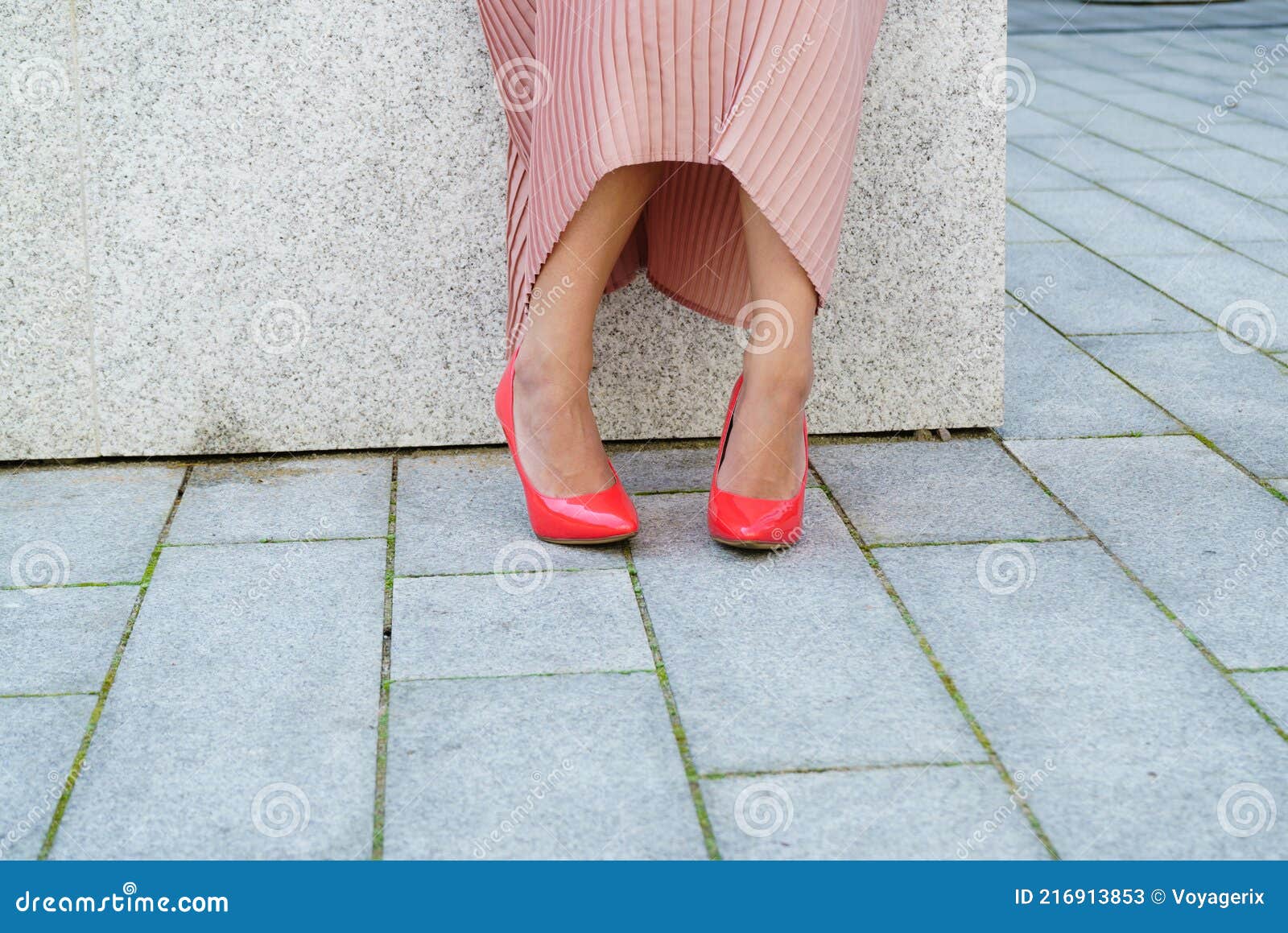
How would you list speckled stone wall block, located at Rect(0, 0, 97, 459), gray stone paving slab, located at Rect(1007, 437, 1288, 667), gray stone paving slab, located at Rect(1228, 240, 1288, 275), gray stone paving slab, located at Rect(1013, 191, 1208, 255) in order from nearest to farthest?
gray stone paving slab, located at Rect(1007, 437, 1288, 667) → speckled stone wall block, located at Rect(0, 0, 97, 459) → gray stone paving slab, located at Rect(1228, 240, 1288, 275) → gray stone paving slab, located at Rect(1013, 191, 1208, 255)

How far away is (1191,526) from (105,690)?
1710 millimetres

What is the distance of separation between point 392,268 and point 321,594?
747mm

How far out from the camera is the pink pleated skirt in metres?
2.23

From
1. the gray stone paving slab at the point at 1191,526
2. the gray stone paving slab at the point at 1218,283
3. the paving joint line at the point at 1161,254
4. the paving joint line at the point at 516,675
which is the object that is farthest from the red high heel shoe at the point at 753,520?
the gray stone paving slab at the point at 1218,283

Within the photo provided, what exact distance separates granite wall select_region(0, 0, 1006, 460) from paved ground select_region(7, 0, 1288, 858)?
104 mm

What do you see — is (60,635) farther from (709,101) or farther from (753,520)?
(709,101)

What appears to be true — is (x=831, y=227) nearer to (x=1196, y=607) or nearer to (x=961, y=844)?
(x=1196, y=607)

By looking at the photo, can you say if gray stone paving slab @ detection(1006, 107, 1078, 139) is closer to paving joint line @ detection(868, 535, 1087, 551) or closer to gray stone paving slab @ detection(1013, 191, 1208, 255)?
gray stone paving slab @ detection(1013, 191, 1208, 255)

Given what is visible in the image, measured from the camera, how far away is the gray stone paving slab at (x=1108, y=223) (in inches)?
165

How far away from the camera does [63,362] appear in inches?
109

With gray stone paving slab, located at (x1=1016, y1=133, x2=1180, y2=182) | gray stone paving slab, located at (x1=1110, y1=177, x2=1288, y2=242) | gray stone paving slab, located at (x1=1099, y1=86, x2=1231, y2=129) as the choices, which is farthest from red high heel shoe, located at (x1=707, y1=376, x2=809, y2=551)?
gray stone paving slab, located at (x1=1099, y1=86, x2=1231, y2=129)

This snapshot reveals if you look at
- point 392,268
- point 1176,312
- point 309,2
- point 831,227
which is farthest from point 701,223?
point 1176,312

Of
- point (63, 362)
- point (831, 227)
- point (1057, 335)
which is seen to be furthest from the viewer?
point (1057, 335)
